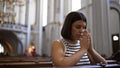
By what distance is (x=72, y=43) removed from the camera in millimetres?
2377

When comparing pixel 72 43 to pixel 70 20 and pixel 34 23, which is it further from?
pixel 34 23

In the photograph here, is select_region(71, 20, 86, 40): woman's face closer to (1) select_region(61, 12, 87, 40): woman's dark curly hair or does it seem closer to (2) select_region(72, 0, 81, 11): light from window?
(1) select_region(61, 12, 87, 40): woman's dark curly hair

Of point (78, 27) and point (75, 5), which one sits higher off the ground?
point (75, 5)

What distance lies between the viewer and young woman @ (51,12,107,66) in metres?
2.06

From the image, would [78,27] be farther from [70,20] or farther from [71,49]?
[71,49]

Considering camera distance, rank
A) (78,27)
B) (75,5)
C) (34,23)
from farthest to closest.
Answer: (34,23) < (75,5) < (78,27)

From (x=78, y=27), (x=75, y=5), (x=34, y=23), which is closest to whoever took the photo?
(x=78, y=27)

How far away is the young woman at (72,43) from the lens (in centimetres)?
206

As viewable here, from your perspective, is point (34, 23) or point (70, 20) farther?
point (34, 23)

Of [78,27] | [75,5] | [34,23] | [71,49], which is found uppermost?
[75,5]

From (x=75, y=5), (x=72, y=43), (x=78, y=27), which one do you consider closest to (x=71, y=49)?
(x=72, y=43)

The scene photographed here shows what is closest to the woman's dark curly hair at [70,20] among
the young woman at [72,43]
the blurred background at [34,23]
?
the young woman at [72,43]

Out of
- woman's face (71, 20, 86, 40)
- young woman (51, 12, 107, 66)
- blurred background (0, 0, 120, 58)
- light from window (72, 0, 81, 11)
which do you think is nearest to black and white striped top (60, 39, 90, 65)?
young woman (51, 12, 107, 66)

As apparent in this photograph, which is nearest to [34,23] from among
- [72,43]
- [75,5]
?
[75,5]
